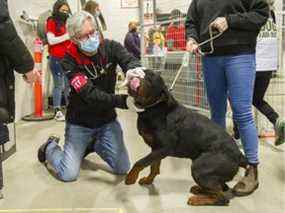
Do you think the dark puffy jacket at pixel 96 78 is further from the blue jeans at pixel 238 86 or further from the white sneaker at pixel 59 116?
the white sneaker at pixel 59 116

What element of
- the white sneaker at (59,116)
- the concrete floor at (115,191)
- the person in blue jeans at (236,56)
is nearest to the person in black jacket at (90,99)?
the concrete floor at (115,191)

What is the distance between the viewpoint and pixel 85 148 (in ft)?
10.1

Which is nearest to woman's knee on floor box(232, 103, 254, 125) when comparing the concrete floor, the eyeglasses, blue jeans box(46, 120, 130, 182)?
the concrete floor

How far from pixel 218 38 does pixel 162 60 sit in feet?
9.03

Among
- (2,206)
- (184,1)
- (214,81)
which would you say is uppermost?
(184,1)

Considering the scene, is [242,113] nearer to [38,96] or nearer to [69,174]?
[69,174]

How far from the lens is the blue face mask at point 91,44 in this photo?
106 inches

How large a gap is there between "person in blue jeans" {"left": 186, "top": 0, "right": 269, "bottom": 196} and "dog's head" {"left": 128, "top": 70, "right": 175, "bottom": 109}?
1.24 ft

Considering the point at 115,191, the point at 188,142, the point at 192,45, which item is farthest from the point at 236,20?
the point at 115,191

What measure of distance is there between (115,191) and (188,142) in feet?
1.96

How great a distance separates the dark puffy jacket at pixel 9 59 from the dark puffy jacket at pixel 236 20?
1061 millimetres

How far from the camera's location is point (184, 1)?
19.8ft

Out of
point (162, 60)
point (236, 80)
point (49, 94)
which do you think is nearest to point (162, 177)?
point (236, 80)

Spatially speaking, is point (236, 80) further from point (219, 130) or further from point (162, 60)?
point (162, 60)
